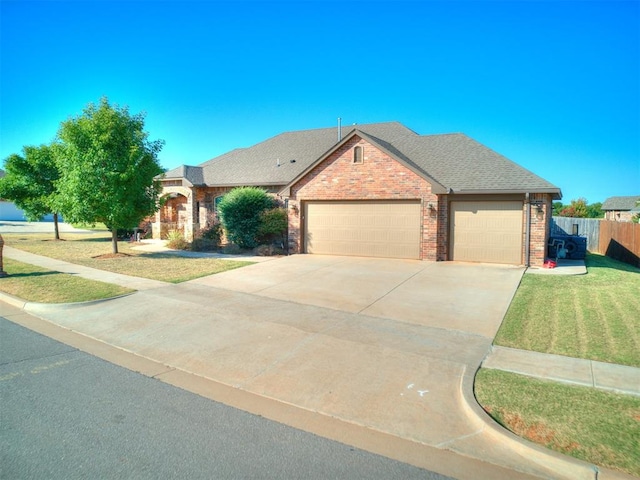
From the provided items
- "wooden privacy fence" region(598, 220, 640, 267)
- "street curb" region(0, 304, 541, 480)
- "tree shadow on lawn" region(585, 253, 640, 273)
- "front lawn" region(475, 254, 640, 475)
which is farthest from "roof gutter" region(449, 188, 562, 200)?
"street curb" region(0, 304, 541, 480)

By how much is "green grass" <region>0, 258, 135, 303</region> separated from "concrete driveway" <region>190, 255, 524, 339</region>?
8.15 feet

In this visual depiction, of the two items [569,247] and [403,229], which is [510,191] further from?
[569,247]

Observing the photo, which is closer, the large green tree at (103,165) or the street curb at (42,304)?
the street curb at (42,304)

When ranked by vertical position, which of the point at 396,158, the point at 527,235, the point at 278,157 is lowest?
the point at 527,235

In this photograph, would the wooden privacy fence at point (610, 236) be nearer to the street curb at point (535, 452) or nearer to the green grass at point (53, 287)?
the street curb at point (535, 452)

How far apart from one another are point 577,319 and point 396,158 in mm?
9286

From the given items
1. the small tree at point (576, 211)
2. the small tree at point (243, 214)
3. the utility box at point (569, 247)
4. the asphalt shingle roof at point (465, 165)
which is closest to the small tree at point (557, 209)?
the small tree at point (576, 211)

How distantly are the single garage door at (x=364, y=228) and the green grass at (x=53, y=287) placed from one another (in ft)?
28.7

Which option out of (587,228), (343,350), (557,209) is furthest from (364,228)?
(557,209)

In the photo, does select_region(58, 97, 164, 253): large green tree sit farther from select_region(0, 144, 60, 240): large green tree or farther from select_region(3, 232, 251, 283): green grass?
select_region(0, 144, 60, 240): large green tree

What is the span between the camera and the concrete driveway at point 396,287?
8.33 meters

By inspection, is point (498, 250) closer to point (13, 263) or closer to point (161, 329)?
point (161, 329)

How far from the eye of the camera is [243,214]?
18281 mm

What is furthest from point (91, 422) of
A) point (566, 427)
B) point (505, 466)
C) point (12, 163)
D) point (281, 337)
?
point (12, 163)
